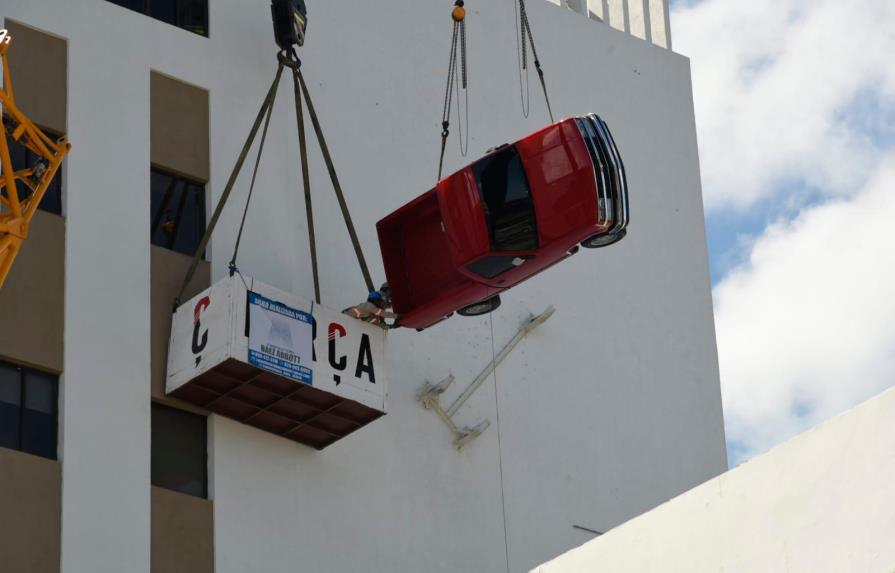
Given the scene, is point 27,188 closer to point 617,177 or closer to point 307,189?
point 307,189

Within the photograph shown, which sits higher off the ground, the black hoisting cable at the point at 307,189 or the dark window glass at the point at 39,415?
the black hoisting cable at the point at 307,189

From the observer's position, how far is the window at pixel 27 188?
26.4 m

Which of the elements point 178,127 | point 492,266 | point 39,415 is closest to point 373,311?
point 492,266

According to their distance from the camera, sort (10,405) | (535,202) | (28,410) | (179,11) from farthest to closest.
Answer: (179,11)
(28,410)
(10,405)
(535,202)

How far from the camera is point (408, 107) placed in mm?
31953

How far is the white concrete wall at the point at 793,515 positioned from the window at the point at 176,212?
11.2m

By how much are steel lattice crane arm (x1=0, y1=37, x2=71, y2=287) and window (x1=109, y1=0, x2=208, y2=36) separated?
3734 millimetres

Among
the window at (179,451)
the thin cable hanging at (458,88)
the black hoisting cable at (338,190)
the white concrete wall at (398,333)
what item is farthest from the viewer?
the thin cable hanging at (458,88)

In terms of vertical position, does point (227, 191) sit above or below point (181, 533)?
above

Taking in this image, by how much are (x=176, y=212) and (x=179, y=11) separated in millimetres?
3666

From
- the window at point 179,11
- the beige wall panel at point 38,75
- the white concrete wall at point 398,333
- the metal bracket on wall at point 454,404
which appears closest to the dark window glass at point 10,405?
the white concrete wall at point 398,333

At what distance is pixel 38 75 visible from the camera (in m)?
26.9

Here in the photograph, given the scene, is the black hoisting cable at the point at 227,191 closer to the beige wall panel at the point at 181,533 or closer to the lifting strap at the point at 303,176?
the lifting strap at the point at 303,176

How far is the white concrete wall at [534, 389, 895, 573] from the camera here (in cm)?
1563
